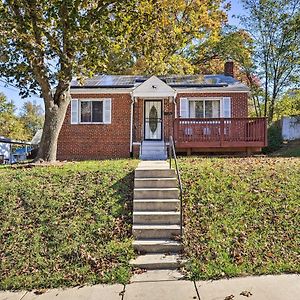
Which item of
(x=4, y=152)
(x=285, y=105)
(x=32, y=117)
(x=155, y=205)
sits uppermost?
(x=32, y=117)

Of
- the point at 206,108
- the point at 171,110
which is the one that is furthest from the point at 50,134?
the point at 206,108

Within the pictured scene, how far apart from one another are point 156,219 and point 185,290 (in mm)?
2103

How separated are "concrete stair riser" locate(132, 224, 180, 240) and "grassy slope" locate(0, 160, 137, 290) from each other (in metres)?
0.18

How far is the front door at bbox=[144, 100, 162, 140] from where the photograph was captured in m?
16.1

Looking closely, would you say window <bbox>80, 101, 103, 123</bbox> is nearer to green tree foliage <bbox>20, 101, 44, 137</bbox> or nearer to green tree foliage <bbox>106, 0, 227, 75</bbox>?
green tree foliage <bbox>106, 0, 227, 75</bbox>

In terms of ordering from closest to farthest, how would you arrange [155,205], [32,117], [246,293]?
[246,293]
[155,205]
[32,117]

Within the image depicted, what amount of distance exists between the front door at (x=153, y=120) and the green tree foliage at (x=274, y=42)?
1225 cm

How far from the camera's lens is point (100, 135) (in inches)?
625

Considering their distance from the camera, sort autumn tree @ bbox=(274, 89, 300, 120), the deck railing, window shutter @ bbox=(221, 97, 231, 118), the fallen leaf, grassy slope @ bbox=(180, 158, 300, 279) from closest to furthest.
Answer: the fallen leaf
grassy slope @ bbox=(180, 158, 300, 279)
the deck railing
window shutter @ bbox=(221, 97, 231, 118)
autumn tree @ bbox=(274, 89, 300, 120)

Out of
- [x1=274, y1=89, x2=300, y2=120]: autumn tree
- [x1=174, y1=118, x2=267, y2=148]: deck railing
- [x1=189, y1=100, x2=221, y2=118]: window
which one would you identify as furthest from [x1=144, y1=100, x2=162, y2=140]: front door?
[x1=274, y1=89, x2=300, y2=120]: autumn tree

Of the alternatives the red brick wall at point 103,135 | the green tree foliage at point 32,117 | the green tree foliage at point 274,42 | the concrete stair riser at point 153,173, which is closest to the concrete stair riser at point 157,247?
the concrete stair riser at point 153,173

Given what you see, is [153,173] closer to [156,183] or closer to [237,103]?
[156,183]

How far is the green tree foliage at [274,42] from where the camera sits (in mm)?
22906

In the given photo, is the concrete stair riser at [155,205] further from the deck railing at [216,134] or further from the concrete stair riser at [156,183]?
the deck railing at [216,134]
